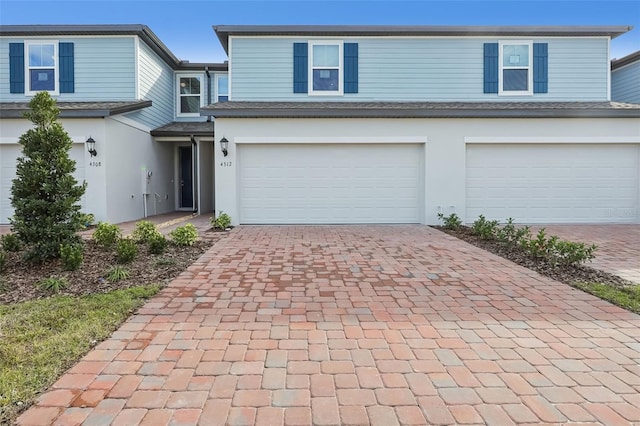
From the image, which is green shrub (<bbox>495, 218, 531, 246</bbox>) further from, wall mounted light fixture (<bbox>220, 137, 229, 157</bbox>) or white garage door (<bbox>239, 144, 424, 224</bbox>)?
wall mounted light fixture (<bbox>220, 137, 229, 157</bbox>)

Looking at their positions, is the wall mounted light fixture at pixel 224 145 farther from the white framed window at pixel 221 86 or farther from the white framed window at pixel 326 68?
the white framed window at pixel 221 86

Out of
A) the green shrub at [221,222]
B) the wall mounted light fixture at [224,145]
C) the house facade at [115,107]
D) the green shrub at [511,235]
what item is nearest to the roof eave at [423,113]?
the wall mounted light fixture at [224,145]

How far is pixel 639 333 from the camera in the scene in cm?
351

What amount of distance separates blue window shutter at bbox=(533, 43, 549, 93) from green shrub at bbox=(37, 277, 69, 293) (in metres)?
12.9

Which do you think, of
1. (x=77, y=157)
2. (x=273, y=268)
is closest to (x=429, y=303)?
(x=273, y=268)

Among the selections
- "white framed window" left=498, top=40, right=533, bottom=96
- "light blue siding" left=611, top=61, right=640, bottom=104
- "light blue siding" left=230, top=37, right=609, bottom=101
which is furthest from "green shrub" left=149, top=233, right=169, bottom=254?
"light blue siding" left=611, top=61, right=640, bottom=104

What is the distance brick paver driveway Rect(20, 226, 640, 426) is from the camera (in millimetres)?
2391

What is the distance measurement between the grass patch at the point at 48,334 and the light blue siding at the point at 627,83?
55.2 ft

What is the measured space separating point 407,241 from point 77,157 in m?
8.81

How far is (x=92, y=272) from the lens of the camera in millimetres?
5469

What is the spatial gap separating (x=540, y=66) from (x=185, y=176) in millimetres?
13074

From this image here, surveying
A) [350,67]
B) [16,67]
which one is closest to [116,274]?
[350,67]

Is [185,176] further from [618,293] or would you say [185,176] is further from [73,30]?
[618,293]

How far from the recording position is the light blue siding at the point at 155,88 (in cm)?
1283
